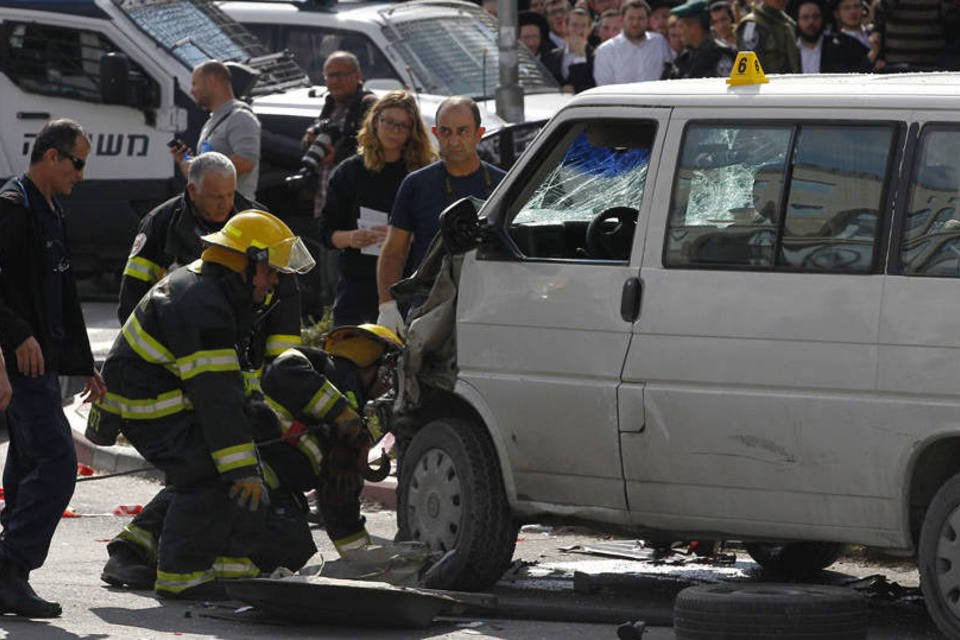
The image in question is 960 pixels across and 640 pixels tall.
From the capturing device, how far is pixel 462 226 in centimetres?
795

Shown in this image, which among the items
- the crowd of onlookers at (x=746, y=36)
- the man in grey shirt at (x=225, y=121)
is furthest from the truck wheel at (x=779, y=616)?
the crowd of onlookers at (x=746, y=36)

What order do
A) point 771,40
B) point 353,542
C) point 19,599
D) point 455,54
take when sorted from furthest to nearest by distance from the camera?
point 455,54
point 771,40
point 353,542
point 19,599

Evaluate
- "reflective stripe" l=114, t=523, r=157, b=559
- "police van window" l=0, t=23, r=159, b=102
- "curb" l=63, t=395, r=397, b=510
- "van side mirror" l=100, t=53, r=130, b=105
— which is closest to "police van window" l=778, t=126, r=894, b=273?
"reflective stripe" l=114, t=523, r=157, b=559

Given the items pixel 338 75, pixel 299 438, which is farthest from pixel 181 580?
pixel 338 75

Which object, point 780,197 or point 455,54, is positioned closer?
point 780,197

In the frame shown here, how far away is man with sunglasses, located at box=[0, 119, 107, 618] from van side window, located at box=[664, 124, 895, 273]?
7.49 ft

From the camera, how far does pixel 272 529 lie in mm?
8203

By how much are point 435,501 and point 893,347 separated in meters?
2.02

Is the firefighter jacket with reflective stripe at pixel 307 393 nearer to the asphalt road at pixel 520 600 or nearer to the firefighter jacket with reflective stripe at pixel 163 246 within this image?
the asphalt road at pixel 520 600

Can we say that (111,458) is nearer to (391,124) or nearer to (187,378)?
(391,124)

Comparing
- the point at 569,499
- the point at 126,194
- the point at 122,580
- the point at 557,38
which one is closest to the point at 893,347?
the point at 569,499

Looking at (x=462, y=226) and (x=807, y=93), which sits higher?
(x=807, y=93)

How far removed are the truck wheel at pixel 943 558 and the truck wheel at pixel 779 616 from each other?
304 millimetres

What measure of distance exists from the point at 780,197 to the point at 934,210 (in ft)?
1.84
